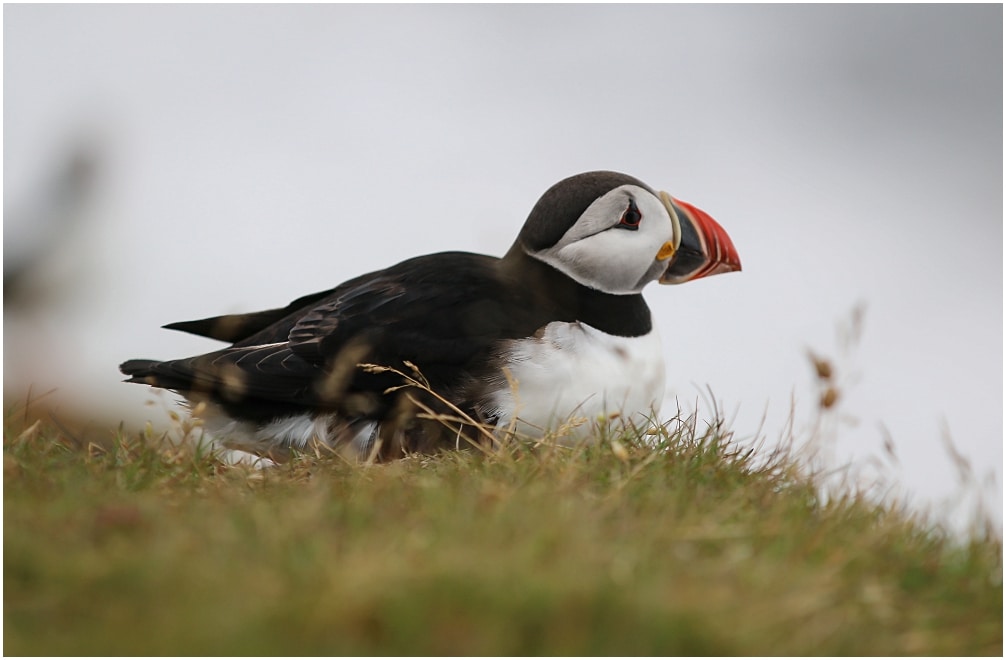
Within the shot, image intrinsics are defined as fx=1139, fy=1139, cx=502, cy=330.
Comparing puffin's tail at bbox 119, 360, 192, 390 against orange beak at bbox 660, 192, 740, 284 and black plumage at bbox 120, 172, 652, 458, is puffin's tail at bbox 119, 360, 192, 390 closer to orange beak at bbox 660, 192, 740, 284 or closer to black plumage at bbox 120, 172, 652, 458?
black plumage at bbox 120, 172, 652, 458

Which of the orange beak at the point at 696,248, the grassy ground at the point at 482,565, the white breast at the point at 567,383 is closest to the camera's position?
the grassy ground at the point at 482,565

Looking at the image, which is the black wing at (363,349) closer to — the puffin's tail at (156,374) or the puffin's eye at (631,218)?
the puffin's tail at (156,374)

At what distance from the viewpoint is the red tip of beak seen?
5488mm

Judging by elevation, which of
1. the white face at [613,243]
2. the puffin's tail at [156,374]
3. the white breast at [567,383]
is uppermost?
the white face at [613,243]

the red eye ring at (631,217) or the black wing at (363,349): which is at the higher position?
the red eye ring at (631,217)

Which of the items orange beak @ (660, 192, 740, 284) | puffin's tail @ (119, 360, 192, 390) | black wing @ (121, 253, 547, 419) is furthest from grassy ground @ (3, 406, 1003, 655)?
orange beak @ (660, 192, 740, 284)

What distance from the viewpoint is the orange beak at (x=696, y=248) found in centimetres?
546

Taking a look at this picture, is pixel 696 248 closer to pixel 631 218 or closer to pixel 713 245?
pixel 713 245

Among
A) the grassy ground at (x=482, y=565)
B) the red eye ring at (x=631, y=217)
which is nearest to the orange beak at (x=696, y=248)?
the red eye ring at (x=631, y=217)

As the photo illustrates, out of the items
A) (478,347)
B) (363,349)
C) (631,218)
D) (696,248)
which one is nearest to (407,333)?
(363,349)

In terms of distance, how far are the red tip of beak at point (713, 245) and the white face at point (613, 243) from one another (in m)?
0.20

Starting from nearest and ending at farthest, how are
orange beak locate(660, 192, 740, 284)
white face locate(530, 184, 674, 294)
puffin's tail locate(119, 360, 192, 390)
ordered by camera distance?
puffin's tail locate(119, 360, 192, 390)
white face locate(530, 184, 674, 294)
orange beak locate(660, 192, 740, 284)

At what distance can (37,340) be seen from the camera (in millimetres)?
8391

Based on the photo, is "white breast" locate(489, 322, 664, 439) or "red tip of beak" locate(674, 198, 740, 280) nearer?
"white breast" locate(489, 322, 664, 439)
